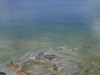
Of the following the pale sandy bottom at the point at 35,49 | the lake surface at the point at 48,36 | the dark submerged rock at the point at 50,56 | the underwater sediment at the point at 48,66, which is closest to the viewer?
the underwater sediment at the point at 48,66

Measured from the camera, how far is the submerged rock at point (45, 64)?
831 inches

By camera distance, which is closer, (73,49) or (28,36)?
(73,49)

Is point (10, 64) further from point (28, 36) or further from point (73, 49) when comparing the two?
point (28, 36)

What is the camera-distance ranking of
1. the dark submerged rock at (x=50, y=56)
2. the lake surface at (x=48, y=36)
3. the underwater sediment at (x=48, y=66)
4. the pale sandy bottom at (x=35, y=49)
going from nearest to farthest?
the underwater sediment at (x=48, y=66), the pale sandy bottom at (x=35, y=49), the dark submerged rock at (x=50, y=56), the lake surface at (x=48, y=36)

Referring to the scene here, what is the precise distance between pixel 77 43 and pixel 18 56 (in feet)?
37.7

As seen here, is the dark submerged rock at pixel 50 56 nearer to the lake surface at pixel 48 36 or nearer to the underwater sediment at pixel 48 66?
the underwater sediment at pixel 48 66

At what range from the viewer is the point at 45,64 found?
22.8m

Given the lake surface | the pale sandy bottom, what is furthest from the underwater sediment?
the lake surface

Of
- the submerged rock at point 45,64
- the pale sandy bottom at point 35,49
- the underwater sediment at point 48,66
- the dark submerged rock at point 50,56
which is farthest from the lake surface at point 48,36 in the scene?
the dark submerged rock at point 50,56

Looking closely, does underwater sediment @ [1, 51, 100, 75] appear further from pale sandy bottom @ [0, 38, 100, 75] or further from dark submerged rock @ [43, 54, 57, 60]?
pale sandy bottom @ [0, 38, 100, 75]

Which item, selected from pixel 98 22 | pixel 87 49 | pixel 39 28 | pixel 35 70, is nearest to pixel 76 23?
pixel 98 22

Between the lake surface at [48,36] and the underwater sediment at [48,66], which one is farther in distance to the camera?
the lake surface at [48,36]

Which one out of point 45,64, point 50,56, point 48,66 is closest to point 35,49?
point 50,56

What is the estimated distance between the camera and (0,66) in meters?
22.7
